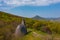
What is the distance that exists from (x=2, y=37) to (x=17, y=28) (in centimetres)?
663

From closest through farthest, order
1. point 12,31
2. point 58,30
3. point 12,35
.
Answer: point 12,35 → point 12,31 → point 58,30

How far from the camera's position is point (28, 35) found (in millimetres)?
43219

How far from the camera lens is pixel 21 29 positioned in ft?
141

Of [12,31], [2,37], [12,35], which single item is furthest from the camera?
[12,31]

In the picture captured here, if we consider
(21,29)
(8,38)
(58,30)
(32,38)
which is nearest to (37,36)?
(32,38)

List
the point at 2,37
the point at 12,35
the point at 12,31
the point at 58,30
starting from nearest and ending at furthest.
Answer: the point at 2,37
the point at 12,35
the point at 12,31
the point at 58,30

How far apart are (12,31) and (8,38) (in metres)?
4.56

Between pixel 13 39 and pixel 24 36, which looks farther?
pixel 24 36

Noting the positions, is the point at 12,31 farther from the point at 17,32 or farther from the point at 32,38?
the point at 32,38

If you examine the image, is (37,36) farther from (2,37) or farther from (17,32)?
(2,37)

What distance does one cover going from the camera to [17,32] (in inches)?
1688

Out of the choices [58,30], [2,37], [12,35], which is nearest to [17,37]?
[12,35]

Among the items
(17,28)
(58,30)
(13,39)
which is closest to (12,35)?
(13,39)

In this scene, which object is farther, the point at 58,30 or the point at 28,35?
the point at 58,30
